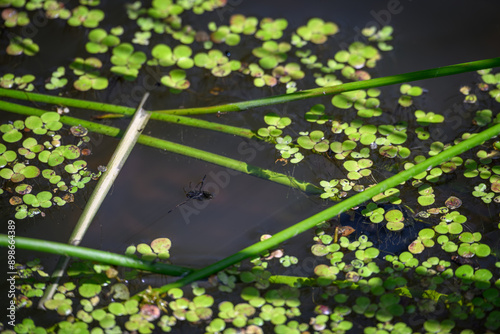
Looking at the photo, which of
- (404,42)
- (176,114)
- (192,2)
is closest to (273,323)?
(176,114)

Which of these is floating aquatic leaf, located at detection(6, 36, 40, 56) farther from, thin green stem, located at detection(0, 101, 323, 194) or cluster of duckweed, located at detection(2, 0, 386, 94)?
thin green stem, located at detection(0, 101, 323, 194)

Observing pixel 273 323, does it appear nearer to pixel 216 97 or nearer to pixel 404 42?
pixel 216 97

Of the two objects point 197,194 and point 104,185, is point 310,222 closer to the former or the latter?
point 197,194

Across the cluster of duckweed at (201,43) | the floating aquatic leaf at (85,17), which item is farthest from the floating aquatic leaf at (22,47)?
the floating aquatic leaf at (85,17)

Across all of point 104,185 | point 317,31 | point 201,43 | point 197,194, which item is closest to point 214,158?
point 197,194
